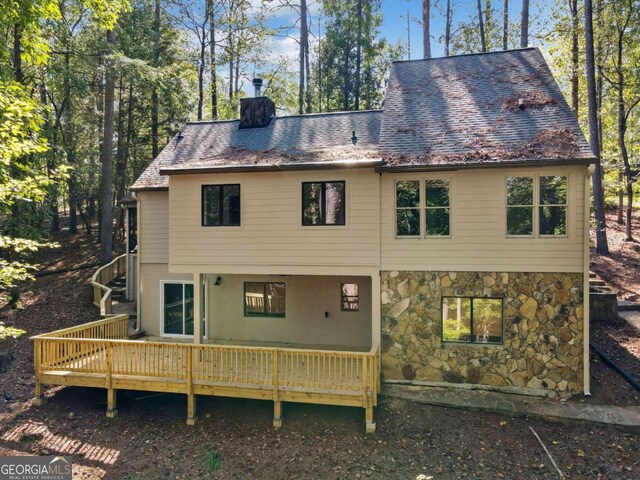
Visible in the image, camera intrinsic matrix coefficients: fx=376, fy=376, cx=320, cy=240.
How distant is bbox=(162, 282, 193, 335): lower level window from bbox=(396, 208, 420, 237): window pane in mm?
6358

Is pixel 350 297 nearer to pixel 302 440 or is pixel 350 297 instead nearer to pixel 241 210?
pixel 241 210

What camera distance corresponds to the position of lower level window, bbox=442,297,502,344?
7.84m

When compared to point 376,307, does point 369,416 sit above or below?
below

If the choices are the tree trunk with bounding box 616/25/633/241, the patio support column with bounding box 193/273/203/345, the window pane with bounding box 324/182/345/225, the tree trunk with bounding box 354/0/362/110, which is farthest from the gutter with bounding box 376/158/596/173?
the tree trunk with bounding box 354/0/362/110

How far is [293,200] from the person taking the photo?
28.2 feet

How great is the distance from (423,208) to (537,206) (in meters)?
2.22

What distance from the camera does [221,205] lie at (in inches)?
353

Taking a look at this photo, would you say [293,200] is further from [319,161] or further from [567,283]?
[567,283]

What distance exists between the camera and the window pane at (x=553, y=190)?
750 centimetres

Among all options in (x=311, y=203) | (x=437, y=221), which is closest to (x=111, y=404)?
(x=311, y=203)

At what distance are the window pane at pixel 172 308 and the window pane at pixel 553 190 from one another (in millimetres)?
9507

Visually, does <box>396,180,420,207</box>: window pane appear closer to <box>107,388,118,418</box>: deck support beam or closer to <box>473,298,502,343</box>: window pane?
<box>473,298,502,343</box>: window pane

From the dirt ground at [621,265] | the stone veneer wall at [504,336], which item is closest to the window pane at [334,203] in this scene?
the stone veneer wall at [504,336]

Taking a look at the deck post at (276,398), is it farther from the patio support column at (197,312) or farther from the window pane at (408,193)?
the window pane at (408,193)
